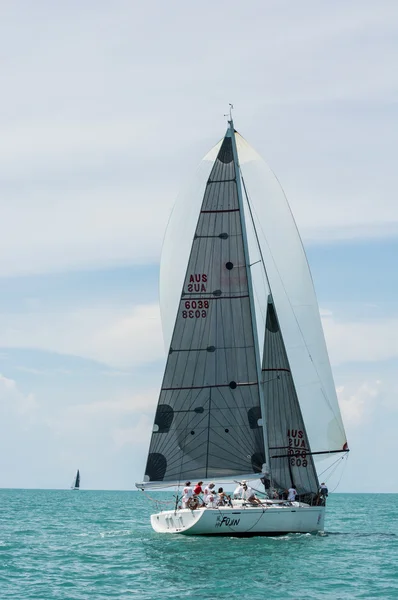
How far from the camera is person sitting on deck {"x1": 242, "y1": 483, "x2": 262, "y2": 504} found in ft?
101

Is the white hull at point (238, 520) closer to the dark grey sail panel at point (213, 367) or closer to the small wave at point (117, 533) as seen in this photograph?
the dark grey sail panel at point (213, 367)

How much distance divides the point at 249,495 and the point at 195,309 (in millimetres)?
6942

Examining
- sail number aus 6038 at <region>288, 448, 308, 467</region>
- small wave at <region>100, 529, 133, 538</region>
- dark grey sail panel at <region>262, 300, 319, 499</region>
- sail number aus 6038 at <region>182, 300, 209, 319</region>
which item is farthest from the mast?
small wave at <region>100, 529, 133, 538</region>

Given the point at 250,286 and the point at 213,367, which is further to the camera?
the point at 250,286

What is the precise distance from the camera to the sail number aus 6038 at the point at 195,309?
111 ft

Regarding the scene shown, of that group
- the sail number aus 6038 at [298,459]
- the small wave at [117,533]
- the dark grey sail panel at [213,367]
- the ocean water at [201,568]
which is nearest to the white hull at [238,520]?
the ocean water at [201,568]

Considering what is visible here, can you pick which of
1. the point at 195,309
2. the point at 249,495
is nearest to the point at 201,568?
the point at 249,495

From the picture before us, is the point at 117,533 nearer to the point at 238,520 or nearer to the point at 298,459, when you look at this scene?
the point at 298,459

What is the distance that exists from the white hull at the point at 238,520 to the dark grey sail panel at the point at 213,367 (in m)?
2.79

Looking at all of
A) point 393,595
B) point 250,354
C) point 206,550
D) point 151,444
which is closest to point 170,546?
point 206,550

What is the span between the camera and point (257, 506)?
1196 inches

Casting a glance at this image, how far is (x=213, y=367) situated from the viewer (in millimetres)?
33594

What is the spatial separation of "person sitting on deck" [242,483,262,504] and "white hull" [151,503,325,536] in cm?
65

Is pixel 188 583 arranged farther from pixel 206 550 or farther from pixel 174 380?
pixel 174 380
